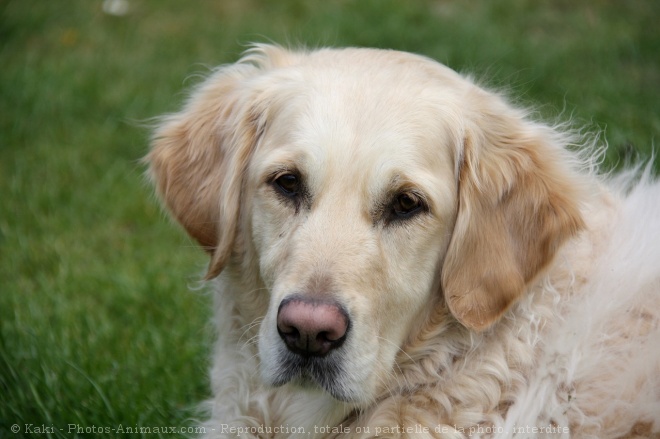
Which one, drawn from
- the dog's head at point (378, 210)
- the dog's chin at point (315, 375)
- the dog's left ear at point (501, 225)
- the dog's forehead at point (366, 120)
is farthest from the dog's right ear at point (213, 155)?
the dog's left ear at point (501, 225)

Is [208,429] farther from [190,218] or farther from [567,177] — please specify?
[567,177]

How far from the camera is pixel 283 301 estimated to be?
3.01 metres

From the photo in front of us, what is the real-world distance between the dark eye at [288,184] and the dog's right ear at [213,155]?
0.97ft

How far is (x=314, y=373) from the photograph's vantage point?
3.13 metres

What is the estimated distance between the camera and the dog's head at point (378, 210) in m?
3.11

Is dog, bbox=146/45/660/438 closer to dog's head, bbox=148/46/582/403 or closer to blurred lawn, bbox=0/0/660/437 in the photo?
dog's head, bbox=148/46/582/403

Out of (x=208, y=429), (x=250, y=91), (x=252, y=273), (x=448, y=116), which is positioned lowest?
(x=208, y=429)

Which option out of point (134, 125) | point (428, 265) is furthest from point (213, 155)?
point (134, 125)

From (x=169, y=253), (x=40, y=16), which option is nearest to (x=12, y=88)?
(x=40, y=16)

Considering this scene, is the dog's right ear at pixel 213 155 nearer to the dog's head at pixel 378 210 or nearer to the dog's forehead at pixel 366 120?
the dog's head at pixel 378 210

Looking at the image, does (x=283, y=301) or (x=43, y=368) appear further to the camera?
(x=43, y=368)

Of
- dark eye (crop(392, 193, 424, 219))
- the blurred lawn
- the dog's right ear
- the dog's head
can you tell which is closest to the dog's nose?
the dog's head

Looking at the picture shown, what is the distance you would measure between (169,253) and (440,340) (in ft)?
10.6

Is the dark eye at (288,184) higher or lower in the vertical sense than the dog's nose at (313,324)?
higher
